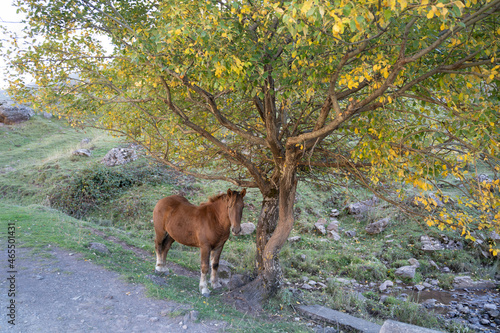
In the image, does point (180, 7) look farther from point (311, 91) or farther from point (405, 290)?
point (405, 290)

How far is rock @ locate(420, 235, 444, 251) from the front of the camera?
1192 cm

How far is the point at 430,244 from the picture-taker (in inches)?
478

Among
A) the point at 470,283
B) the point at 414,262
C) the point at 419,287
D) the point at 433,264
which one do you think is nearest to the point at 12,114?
the point at 414,262

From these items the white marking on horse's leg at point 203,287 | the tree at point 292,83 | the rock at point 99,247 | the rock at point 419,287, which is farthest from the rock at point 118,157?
the rock at point 419,287

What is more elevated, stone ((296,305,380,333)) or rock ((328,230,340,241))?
rock ((328,230,340,241))

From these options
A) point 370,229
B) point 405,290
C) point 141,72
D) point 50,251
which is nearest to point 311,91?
point 141,72

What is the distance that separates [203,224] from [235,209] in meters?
0.98

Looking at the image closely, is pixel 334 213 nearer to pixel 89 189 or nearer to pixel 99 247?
pixel 99 247

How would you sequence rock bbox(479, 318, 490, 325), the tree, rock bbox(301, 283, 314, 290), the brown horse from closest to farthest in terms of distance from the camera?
the tree < the brown horse < rock bbox(479, 318, 490, 325) < rock bbox(301, 283, 314, 290)

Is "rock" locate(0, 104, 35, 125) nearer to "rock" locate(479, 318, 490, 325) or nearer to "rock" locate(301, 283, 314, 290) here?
"rock" locate(301, 283, 314, 290)

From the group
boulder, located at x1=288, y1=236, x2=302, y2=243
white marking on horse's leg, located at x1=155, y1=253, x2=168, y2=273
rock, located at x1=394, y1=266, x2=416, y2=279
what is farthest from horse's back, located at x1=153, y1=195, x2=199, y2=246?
rock, located at x1=394, y1=266, x2=416, y2=279

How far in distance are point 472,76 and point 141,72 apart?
5.87 metres

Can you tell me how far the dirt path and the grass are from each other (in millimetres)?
350

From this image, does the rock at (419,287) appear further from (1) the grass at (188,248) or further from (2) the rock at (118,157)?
(2) the rock at (118,157)
